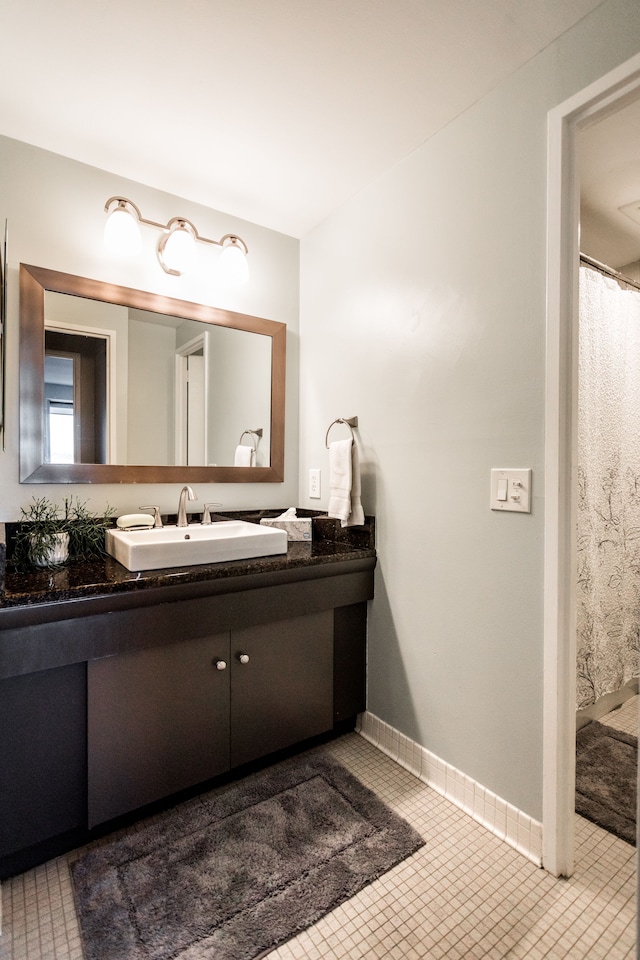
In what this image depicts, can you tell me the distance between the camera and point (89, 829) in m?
1.37

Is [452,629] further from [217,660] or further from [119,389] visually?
[119,389]

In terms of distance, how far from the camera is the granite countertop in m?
1.26

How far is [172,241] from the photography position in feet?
6.15

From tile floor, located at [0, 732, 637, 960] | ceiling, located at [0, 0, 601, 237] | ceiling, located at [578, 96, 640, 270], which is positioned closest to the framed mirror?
ceiling, located at [0, 0, 601, 237]

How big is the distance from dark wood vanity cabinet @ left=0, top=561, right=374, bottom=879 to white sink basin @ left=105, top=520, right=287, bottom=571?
11 cm

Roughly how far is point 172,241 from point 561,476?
5.47ft

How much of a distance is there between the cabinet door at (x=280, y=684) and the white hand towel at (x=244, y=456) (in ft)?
2.56

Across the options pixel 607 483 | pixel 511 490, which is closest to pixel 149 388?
pixel 511 490

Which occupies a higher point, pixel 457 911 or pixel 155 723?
pixel 155 723

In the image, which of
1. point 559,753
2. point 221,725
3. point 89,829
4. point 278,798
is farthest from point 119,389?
point 559,753

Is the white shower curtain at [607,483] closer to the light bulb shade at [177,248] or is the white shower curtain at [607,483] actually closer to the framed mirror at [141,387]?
the framed mirror at [141,387]

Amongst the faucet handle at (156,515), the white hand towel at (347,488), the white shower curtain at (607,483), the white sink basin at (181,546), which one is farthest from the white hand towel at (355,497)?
the white shower curtain at (607,483)

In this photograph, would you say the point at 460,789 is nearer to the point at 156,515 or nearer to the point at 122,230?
the point at 156,515

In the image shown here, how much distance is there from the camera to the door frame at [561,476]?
4.22 feet
